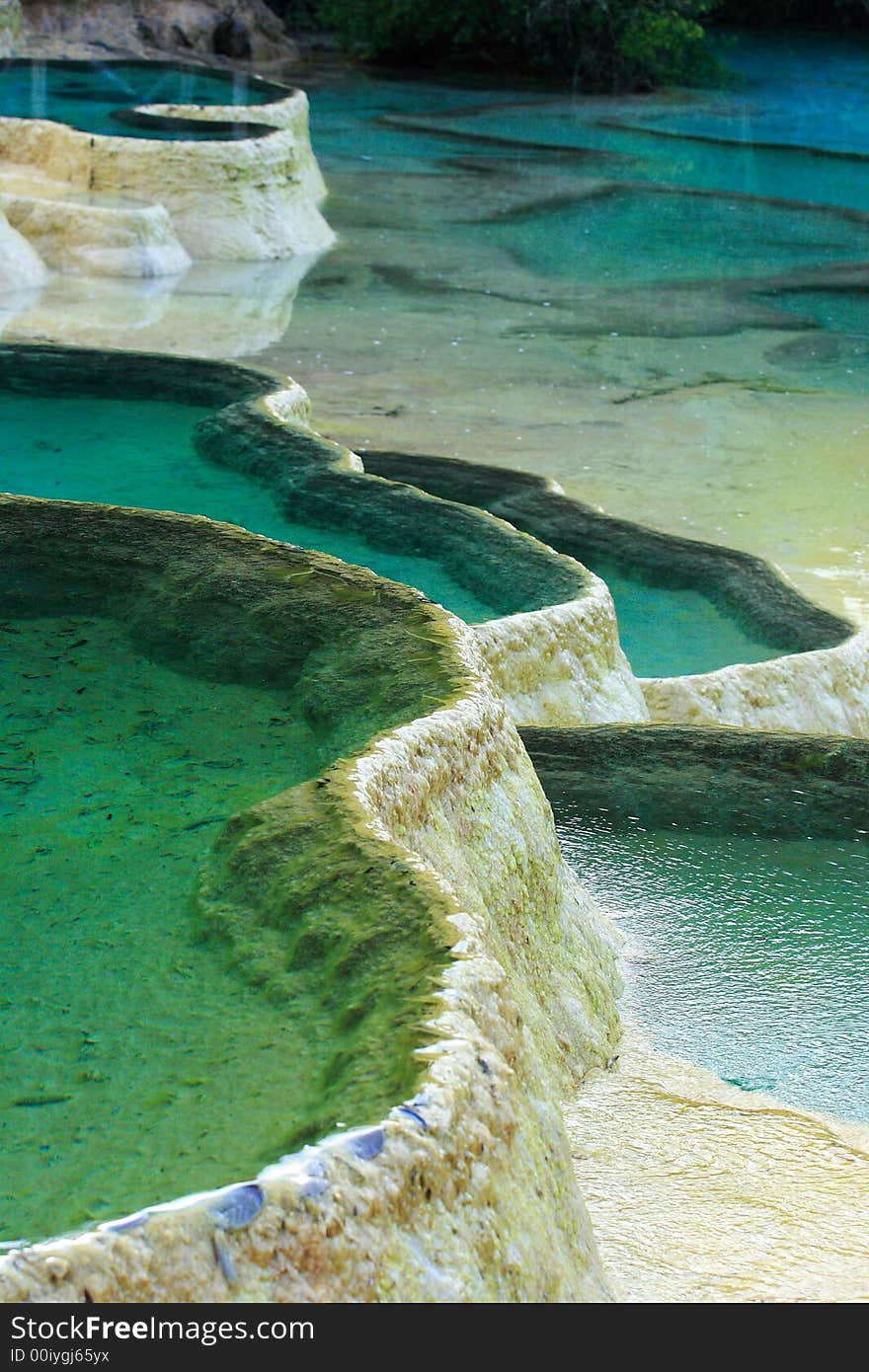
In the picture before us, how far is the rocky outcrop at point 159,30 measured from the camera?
15914mm

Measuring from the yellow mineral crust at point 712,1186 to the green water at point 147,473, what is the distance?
1.71 meters

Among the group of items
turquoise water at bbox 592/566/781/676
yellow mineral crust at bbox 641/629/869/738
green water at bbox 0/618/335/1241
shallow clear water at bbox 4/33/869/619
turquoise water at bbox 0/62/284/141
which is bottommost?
shallow clear water at bbox 4/33/869/619

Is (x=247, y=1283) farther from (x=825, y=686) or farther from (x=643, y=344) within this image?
(x=643, y=344)

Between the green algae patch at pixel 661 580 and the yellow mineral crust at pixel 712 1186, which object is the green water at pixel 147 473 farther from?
the yellow mineral crust at pixel 712 1186

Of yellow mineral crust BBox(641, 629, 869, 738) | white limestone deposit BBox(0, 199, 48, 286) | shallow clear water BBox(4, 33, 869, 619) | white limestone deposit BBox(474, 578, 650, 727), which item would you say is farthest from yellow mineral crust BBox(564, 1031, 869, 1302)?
white limestone deposit BBox(0, 199, 48, 286)

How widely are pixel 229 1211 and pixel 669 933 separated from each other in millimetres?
1940

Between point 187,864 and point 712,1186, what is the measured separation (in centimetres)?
90

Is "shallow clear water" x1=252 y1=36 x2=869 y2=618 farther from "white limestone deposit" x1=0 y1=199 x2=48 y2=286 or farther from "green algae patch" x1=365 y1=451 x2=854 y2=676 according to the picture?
"white limestone deposit" x1=0 y1=199 x2=48 y2=286

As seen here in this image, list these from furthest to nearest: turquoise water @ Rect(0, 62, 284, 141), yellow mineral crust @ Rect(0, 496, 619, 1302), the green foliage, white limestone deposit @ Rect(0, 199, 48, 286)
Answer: the green foliage, turquoise water @ Rect(0, 62, 284, 141), white limestone deposit @ Rect(0, 199, 48, 286), yellow mineral crust @ Rect(0, 496, 619, 1302)

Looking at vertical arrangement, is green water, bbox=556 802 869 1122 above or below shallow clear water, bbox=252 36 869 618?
above

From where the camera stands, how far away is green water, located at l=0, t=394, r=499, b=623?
187 inches

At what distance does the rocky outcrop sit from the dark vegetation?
1002 millimetres

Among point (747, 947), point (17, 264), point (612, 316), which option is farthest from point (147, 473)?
point (612, 316)

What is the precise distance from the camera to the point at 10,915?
7.03ft
